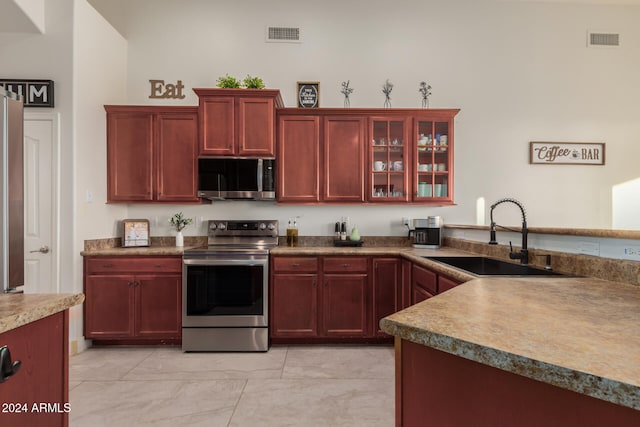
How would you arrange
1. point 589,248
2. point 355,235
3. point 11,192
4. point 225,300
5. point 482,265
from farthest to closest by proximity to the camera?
1. point 355,235
2. point 225,300
3. point 482,265
4. point 589,248
5. point 11,192

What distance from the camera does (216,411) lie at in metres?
2.24

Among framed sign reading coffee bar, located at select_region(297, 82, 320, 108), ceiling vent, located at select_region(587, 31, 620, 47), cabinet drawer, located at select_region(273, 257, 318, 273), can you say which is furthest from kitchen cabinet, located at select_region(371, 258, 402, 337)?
ceiling vent, located at select_region(587, 31, 620, 47)

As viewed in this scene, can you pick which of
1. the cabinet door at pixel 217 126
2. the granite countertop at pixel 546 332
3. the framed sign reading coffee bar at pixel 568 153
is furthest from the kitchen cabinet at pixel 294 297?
the framed sign reading coffee bar at pixel 568 153

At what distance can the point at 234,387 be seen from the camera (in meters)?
2.55

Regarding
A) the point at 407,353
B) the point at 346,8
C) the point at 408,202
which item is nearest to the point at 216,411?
the point at 407,353

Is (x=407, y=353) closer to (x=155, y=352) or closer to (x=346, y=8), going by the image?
(x=155, y=352)

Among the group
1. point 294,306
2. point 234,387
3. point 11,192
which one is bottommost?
point 234,387

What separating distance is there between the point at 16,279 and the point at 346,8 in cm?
422

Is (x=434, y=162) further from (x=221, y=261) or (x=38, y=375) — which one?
(x=38, y=375)

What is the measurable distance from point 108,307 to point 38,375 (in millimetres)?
2545

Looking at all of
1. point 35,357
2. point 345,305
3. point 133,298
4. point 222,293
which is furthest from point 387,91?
point 35,357

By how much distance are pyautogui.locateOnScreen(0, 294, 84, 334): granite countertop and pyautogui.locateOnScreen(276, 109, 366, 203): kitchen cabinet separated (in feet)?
8.55

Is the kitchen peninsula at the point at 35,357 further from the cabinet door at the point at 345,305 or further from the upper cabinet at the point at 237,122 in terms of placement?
the upper cabinet at the point at 237,122

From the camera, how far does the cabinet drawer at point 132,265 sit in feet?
10.7
